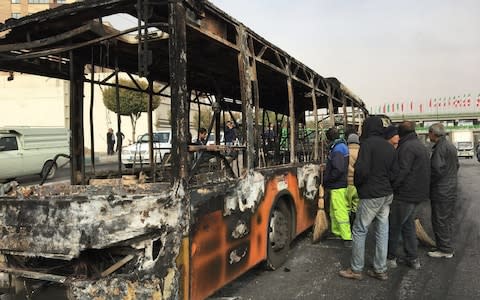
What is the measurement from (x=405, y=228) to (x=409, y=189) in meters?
0.57

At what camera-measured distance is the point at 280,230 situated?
5641 mm

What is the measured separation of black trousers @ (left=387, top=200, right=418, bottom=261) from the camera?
559cm

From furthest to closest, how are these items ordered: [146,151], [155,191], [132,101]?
1. [132,101]
2. [146,151]
3. [155,191]

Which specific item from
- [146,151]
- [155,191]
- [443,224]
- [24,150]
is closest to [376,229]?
[443,224]

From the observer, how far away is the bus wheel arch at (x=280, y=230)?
535 centimetres

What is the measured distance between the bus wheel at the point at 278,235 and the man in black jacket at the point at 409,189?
1390 mm

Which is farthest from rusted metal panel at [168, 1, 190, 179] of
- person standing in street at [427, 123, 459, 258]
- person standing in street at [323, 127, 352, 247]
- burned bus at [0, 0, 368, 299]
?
person standing in street at [427, 123, 459, 258]

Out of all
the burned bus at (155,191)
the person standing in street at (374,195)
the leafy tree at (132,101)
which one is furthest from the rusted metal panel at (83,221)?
the leafy tree at (132,101)

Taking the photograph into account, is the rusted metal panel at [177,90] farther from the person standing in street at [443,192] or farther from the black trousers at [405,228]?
the person standing in street at [443,192]

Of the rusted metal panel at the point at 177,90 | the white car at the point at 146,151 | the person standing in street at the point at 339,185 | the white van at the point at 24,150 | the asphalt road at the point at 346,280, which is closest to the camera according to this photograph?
the rusted metal panel at the point at 177,90

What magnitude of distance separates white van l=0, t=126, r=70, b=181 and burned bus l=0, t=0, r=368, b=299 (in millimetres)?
10566

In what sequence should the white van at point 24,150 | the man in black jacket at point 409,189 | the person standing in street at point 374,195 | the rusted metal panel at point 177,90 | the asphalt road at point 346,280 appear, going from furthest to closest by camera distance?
the white van at point 24,150, the man in black jacket at point 409,189, the person standing in street at point 374,195, the asphalt road at point 346,280, the rusted metal panel at point 177,90

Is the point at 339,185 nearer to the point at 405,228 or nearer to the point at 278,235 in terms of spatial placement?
the point at 405,228

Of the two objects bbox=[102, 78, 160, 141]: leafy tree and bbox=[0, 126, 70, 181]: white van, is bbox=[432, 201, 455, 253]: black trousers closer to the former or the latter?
bbox=[102, 78, 160, 141]: leafy tree
